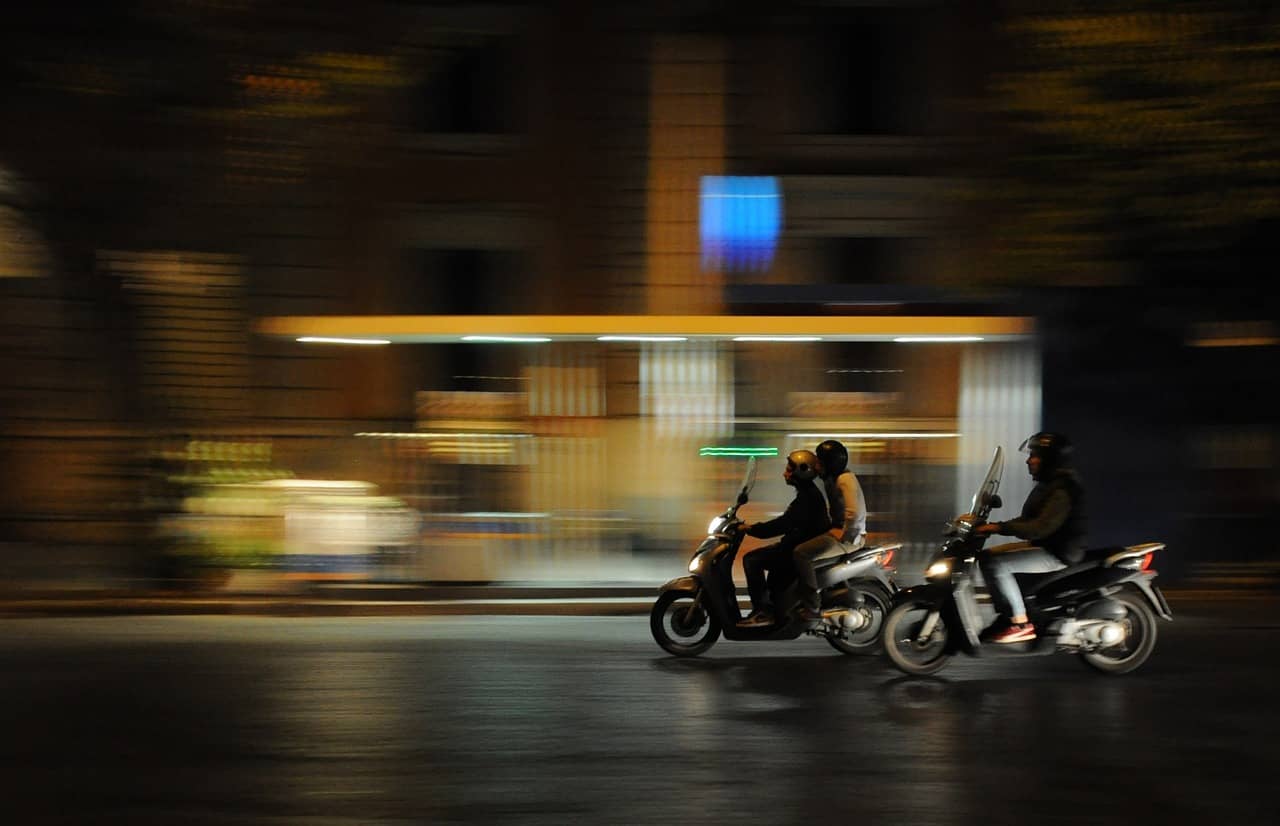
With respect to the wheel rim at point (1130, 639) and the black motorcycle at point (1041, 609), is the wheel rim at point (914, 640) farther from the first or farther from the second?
the wheel rim at point (1130, 639)

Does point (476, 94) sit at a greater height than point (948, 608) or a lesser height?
greater

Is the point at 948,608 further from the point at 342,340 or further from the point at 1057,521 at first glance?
the point at 342,340

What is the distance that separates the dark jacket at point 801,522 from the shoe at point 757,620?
0.50 meters

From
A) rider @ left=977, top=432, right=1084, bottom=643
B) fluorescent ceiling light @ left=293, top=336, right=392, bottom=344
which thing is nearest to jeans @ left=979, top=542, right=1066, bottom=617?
rider @ left=977, top=432, right=1084, bottom=643

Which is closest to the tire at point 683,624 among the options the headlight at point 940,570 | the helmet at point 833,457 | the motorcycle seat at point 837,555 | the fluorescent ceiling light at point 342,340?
the motorcycle seat at point 837,555

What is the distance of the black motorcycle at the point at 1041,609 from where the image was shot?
9.14 meters

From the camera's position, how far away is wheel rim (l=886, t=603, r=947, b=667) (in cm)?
924

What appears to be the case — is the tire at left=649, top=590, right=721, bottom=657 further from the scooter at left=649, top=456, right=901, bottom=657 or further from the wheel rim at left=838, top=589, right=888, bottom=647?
the wheel rim at left=838, top=589, right=888, bottom=647

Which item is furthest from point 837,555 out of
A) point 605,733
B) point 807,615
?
point 605,733

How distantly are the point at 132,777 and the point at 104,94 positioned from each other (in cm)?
763

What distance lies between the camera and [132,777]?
6590 millimetres

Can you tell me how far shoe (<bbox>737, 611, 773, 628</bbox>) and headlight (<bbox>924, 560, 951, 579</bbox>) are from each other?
51.4 inches

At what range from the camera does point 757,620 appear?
10023 mm

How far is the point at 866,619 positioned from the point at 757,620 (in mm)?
764
